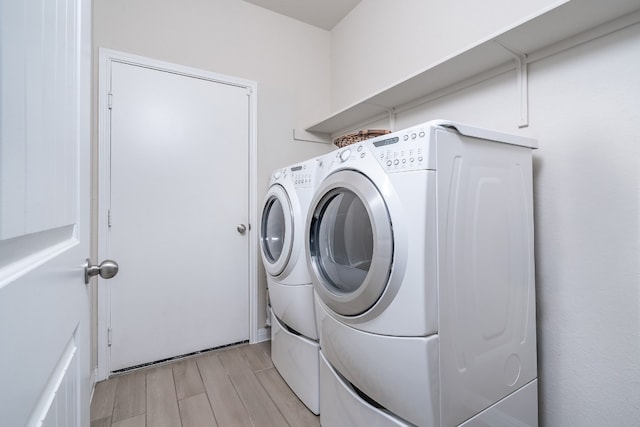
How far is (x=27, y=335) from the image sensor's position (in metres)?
0.31

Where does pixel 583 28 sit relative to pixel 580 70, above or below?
above

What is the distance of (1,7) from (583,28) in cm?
164

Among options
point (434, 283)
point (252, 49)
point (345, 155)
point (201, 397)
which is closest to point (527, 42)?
point (345, 155)

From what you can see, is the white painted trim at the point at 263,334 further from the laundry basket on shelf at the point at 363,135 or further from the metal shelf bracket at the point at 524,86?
the metal shelf bracket at the point at 524,86

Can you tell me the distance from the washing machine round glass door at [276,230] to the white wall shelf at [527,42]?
90 centimetres

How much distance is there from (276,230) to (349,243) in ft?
2.72

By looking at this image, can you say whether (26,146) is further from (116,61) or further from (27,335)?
(116,61)

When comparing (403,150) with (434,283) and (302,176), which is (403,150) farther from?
(302,176)

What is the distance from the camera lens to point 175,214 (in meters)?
2.08

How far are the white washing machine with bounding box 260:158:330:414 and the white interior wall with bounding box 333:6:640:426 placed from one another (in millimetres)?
1036

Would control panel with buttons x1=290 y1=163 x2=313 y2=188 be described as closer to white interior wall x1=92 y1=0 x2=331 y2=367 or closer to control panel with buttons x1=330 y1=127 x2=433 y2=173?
control panel with buttons x1=330 y1=127 x2=433 y2=173

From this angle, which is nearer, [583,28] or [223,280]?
[583,28]

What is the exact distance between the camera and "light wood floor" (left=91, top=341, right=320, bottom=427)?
1.48 metres

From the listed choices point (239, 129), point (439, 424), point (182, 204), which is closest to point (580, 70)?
point (439, 424)
